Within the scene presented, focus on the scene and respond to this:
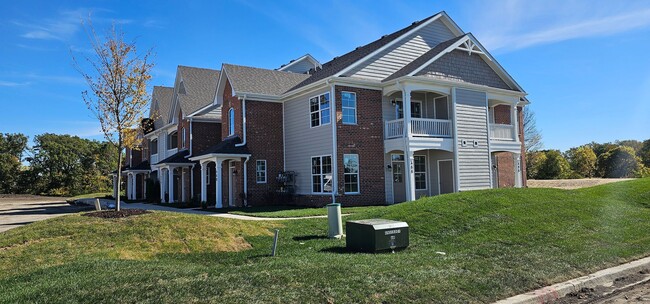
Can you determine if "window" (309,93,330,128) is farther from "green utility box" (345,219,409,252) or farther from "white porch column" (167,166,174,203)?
"white porch column" (167,166,174,203)

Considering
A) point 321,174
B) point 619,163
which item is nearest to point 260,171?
point 321,174

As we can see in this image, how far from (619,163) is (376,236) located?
46.4 m

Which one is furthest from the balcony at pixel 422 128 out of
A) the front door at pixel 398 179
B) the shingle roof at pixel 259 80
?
the shingle roof at pixel 259 80

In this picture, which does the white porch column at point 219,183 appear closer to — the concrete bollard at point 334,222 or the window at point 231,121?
the window at point 231,121

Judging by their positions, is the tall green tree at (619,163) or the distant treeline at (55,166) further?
the distant treeline at (55,166)

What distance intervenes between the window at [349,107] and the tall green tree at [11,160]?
49.7 metres

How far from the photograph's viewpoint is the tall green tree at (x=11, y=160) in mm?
53406

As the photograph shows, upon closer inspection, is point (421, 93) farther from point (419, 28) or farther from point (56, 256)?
point (56, 256)

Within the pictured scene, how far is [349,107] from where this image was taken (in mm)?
20906

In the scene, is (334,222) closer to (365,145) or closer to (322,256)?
(322,256)

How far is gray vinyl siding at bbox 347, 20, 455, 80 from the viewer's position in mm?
21625

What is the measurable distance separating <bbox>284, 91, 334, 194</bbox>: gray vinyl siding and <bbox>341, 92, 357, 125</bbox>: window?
886 mm

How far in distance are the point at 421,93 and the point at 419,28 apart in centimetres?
332

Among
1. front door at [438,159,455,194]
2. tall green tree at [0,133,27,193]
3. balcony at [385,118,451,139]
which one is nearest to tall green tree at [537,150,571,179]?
front door at [438,159,455,194]
